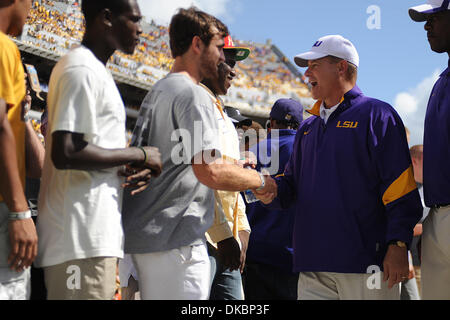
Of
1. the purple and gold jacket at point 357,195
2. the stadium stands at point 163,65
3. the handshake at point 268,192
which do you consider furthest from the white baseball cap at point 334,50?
the stadium stands at point 163,65

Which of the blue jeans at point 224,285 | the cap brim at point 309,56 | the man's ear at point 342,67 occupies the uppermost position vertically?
the cap brim at point 309,56

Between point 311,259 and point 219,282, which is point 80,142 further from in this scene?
point 219,282

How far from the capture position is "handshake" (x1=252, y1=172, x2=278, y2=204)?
121 inches

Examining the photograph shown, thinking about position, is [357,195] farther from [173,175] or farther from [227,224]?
[173,175]

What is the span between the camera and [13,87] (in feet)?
6.65

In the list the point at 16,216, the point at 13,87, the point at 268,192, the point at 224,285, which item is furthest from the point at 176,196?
the point at 224,285

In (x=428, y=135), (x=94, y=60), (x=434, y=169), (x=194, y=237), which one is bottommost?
(x=194, y=237)

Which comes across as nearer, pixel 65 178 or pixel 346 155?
pixel 65 178

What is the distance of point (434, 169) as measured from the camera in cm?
281

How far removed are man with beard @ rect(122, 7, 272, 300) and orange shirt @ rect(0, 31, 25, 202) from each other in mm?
510

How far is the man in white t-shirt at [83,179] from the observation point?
196 cm

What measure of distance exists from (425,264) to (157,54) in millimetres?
26691

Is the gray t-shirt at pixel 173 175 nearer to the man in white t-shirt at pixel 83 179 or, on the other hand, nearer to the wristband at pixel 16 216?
the man in white t-shirt at pixel 83 179

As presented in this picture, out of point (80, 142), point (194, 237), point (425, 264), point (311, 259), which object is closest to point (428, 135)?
point (425, 264)
